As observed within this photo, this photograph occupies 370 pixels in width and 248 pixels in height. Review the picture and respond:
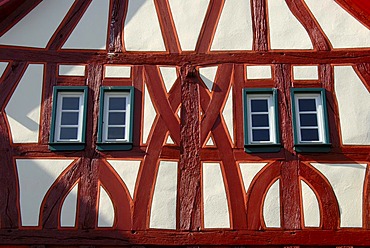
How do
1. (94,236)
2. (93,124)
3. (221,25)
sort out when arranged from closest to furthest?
1. (94,236)
2. (93,124)
3. (221,25)

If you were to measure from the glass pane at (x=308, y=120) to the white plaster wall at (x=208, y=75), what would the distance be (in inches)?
57.1

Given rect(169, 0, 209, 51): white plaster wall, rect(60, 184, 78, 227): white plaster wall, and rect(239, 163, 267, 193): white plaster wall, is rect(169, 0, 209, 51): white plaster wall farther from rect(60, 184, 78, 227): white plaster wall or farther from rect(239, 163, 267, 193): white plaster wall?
rect(60, 184, 78, 227): white plaster wall

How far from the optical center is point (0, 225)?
9242mm

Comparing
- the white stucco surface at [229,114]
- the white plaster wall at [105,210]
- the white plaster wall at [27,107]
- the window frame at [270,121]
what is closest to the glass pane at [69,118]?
the white plaster wall at [27,107]

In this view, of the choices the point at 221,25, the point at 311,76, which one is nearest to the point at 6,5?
the point at 221,25

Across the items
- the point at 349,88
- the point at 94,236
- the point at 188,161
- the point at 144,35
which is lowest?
the point at 94,236

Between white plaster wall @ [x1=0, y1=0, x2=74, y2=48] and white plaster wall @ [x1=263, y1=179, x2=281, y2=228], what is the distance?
4.22m

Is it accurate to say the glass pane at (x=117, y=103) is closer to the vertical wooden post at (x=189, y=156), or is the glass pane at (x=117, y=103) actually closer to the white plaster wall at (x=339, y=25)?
the vertical wooden post at (x=189, y=156)

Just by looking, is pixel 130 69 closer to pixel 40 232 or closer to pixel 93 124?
pixel 93 124

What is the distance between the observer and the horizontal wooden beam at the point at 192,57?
33.4 feet

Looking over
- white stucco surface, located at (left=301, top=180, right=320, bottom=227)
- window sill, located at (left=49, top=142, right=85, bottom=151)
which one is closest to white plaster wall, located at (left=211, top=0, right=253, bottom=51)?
white stucco surface, located at (left=301, top=180, right=320, bottom=227)

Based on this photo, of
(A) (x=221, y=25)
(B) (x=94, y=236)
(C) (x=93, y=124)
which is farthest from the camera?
(A) (x=221, y=25)

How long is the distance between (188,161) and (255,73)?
1.77 meters

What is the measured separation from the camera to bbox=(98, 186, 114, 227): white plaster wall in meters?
9.27
